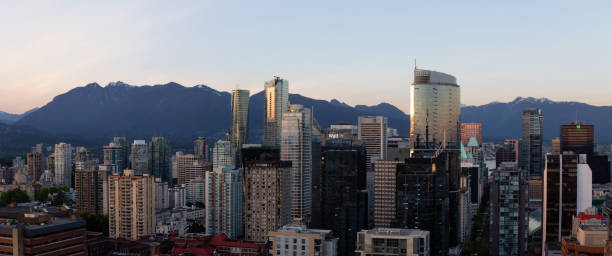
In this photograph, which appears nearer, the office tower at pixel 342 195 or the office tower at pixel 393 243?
the office tower at pixel 393 243

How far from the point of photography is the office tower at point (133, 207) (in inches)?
2488

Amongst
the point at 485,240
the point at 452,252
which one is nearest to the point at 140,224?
the point at 452,252

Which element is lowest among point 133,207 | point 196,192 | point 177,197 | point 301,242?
point 177,197

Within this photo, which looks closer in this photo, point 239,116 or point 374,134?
point 374,134

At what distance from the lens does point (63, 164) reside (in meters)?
121

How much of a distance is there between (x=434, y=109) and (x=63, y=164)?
69.1 m

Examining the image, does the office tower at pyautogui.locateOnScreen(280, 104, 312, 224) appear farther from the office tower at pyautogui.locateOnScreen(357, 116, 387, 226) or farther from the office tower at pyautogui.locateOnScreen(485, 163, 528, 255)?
the office tower at pyautogui.locateOnScreen(357, 116, 387, 226)

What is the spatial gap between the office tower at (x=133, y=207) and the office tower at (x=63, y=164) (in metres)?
58.9

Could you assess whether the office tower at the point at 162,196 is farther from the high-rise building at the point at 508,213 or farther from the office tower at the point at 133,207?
the high-rise building at the point at 508,213

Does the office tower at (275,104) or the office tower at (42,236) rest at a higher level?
the office tower at (275,104)

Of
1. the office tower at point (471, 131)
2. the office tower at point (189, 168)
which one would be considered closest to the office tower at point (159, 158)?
the office tower at point (189, 168)

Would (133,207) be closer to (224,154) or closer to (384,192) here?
(384,192)

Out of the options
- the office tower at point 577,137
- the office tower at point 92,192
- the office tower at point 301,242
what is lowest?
the office tower at point 92,192

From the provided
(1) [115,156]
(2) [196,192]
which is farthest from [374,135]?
(1) [115,156]
